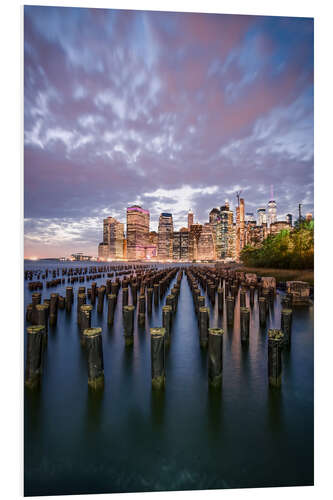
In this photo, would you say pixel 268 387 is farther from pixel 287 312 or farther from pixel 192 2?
pixel 192 2

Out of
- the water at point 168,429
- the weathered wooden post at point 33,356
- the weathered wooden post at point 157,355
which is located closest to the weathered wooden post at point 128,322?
the water at point 168,429

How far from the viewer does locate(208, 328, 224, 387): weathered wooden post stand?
4141mm

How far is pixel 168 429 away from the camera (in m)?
3.42

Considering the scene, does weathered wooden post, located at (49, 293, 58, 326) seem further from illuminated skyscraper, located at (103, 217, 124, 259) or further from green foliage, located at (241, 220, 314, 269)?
illuminated skyscraper, located at (103, 217, 124, 259)

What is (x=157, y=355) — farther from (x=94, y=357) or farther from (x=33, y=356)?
(x=33, y=356)

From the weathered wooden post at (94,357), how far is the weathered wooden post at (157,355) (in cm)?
89

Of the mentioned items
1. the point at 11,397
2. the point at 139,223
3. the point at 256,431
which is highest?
the point at 139,223

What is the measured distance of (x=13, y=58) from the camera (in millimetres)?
4160

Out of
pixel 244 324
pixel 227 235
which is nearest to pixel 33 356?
pixel 244 324

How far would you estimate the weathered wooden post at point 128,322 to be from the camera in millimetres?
6414

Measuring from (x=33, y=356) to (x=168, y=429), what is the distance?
2.54 m

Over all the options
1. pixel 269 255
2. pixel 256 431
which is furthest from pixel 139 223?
pixel 256 431

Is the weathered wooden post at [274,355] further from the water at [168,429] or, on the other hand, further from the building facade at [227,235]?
the building facade at [227,235]

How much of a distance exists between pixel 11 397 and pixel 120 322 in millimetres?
4816
